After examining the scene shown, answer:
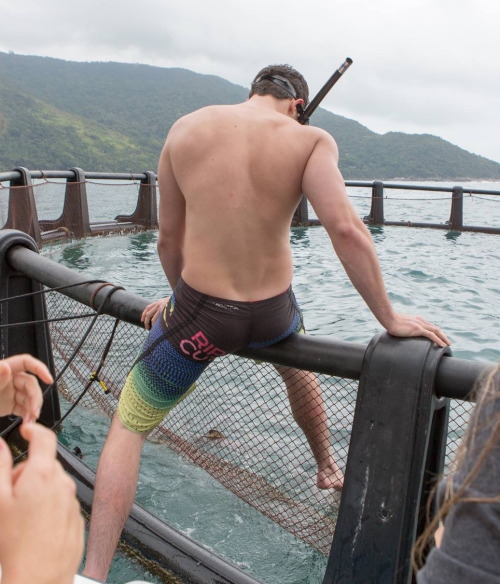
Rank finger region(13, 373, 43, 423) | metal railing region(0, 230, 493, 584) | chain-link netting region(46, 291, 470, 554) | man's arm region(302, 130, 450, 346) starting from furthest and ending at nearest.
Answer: chain-link netting region(46, 291, 470, 554)
man's arm region(302, 130, 450, 346)
metal railing region(0, 230, 493, 584)
finger region(13, 373, 43, 423)

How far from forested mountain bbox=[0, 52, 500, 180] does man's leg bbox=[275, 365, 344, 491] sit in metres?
46.8

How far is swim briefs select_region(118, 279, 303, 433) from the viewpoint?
2.47 meters

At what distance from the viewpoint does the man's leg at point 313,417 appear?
260 centimetres

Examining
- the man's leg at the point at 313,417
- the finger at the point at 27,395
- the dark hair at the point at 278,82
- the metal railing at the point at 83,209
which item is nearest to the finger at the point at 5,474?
the finger at the point at 27,395

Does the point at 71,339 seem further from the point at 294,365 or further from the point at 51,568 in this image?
the point at 51,568

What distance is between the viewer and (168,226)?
2.92 meters

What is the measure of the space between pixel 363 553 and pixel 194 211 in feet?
4.41

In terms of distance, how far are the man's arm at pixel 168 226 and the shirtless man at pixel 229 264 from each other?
2cm

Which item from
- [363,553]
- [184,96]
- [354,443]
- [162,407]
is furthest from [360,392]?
[184,96]

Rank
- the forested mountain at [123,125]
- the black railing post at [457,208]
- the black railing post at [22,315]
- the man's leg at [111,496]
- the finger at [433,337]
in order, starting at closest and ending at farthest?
the finger at [433,337] < the man's leg at [111,496] < the black railing post at [22,315] < the black railing post at [457,208] < the forested mountain at [123,125]

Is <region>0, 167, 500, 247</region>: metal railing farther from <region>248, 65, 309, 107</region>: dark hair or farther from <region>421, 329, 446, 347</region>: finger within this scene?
<region>421, 329, 446, 347</region>: finger

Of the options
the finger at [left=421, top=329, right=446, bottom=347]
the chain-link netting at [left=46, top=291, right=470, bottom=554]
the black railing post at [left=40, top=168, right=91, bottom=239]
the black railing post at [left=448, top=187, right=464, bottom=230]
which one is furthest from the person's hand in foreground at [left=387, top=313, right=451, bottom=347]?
the black railing post at [left=448, top=187, right=464, bottom=230]

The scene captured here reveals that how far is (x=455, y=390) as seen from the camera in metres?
1.83

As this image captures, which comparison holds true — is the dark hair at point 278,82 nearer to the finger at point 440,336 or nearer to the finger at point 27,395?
the finger at point 440,336
